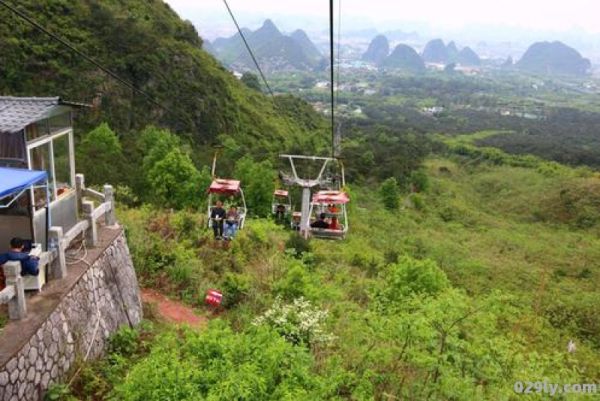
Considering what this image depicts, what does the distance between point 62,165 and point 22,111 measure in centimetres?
129

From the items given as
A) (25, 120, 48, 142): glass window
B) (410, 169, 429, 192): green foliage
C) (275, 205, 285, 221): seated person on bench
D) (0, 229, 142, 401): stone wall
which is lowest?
(410, 169, 429, 192): green foliage

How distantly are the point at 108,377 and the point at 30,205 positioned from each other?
2.39 meters

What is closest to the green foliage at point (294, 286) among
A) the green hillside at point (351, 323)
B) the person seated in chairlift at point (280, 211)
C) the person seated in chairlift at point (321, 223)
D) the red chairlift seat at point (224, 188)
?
the green hillside at point (351, 323)

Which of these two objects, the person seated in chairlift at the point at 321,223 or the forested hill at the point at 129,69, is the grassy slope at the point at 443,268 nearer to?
the person seated in chairlift at the point at 321,223

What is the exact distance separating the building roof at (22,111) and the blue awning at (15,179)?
0.50m

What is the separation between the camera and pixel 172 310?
9.54 m

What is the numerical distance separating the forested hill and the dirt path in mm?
25526

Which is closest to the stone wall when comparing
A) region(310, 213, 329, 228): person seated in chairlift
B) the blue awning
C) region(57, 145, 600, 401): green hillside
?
region(57, 145, 600, 401): green hillside

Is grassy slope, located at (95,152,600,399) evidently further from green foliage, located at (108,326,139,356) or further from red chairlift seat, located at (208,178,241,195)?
green foliage, located at (108,326,139,356)

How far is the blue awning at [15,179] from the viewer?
17.7 ft

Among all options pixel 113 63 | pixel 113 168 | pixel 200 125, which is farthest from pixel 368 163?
pixel 113 168

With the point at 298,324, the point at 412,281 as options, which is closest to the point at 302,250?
the point at 412,281

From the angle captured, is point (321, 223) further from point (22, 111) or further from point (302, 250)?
point (22, 111)

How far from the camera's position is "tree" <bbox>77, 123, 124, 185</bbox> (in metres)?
20.4
